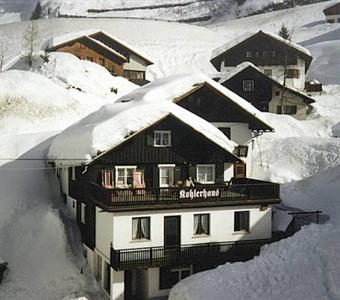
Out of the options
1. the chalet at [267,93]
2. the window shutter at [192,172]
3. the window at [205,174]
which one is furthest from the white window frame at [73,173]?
the chalet at [267,93]

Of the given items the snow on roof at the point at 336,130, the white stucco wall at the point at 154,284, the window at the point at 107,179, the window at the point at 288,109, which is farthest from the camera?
the window at the point at 288,109

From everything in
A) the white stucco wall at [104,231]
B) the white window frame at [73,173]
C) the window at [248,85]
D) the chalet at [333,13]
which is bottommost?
the white stucco wall at [104,231]

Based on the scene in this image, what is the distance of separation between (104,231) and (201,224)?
177 inches

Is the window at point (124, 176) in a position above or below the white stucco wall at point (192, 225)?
above

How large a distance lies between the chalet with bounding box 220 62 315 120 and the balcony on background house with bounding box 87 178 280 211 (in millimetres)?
23935

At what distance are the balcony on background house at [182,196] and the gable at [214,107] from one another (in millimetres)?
7058

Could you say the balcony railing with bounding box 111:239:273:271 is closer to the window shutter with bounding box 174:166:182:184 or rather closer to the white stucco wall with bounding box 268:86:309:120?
the window shutter with bounding box 174:166:182:184

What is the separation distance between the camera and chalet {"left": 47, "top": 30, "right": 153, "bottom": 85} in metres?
56.4

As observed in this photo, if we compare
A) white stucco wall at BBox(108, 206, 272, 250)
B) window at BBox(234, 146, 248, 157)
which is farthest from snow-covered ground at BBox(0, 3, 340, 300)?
window at BBox(234, 146, 248, 157)

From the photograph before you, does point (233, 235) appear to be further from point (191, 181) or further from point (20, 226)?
point (20, 226)

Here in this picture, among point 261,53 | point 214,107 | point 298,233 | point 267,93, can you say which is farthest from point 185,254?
point 261,53

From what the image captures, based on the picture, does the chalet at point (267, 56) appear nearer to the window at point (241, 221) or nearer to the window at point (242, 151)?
the window at point (242, 151)

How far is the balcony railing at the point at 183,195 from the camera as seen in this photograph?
2128cm

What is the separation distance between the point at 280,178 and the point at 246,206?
10590 mm
